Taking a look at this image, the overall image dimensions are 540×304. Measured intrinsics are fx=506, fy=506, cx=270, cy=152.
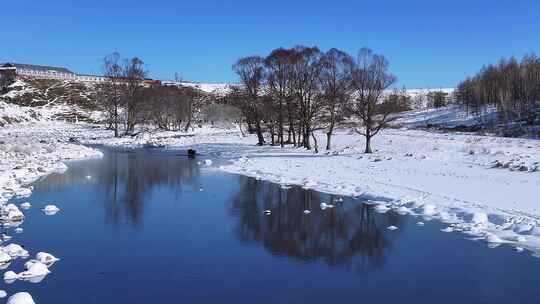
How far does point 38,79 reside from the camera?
156m

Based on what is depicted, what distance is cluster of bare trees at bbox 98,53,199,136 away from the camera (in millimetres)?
68000

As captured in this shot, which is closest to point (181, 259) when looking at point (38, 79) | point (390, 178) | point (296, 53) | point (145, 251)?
point (145, 251)

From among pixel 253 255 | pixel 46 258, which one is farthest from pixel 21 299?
pixel 253 255

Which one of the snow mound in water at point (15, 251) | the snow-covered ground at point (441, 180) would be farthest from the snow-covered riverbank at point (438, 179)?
the snow mound in water at point (15, 251)

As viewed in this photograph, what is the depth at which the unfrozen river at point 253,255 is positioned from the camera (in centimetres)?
934

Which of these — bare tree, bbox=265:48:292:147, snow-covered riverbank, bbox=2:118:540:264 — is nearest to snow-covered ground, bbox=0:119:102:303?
snow-covered riverbank, bbox=2:118:540:264

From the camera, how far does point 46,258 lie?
10.9 meters

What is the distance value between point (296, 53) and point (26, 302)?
3788cm

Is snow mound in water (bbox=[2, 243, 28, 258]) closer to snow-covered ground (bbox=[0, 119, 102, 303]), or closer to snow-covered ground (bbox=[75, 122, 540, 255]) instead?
snow-covered ground (bbox=[0, 119, 102, 303])

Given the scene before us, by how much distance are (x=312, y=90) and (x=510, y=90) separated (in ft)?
213

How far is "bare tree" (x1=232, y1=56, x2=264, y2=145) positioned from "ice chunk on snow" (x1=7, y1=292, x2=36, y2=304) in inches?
1600

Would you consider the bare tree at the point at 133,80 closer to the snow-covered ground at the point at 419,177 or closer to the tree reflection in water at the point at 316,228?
the snow-covered ground at the point at 419,177

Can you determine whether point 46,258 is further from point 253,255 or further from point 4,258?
point 253,255

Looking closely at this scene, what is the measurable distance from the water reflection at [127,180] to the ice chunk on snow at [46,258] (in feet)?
13.8
